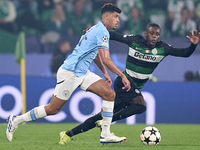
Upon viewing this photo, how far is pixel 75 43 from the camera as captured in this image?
13.2 meters

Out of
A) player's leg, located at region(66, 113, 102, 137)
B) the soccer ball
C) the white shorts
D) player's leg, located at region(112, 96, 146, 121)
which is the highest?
the white shorts

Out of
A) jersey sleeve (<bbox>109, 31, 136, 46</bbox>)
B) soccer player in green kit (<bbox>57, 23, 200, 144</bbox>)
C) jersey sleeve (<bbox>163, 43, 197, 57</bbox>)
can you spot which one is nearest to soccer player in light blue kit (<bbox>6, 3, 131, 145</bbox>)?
soccer player in green kit (<bbox>57, 23, 200, 144</bbox>)

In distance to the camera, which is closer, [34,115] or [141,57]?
[34,115]

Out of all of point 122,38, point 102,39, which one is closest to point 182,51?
point 122,38

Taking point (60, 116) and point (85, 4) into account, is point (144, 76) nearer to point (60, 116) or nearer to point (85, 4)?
point (60, 116)

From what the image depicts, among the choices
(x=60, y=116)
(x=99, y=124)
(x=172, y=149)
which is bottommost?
(x=172, y=149)

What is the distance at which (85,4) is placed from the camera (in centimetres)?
1477

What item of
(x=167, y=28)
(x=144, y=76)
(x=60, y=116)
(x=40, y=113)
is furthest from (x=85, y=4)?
(x=40, y=113)

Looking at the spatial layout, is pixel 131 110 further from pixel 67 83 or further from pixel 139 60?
pixel 67 83

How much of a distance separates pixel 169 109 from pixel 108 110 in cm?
586

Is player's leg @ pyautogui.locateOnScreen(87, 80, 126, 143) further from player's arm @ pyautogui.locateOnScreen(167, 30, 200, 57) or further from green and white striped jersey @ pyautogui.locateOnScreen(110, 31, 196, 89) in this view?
player's arm @ pyautogui.locateOnScreen(167, 30, 200, 57)

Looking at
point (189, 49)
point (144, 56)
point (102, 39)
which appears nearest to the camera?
point (102, 39)

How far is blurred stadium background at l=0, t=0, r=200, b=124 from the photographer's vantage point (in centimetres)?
1140

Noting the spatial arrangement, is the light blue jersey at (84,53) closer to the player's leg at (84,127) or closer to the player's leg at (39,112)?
the player's leg at (39,112)
